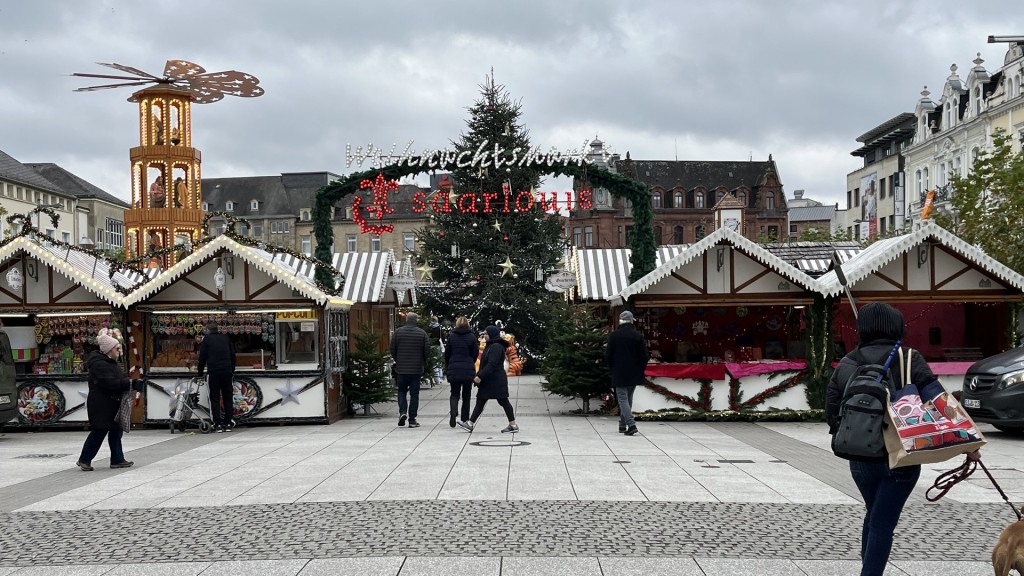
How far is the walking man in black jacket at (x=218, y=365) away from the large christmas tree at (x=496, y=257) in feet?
62.0

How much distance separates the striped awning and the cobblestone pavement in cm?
1368

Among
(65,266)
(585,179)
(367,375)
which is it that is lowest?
(367,375)

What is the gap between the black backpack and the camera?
5.36m

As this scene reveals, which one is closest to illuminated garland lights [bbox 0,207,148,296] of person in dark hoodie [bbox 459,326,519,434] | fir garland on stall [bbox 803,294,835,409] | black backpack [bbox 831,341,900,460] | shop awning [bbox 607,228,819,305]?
person in dark hoodie [bbox 459,326,519,434]

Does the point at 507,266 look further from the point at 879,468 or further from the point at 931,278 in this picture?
the point at 879,468

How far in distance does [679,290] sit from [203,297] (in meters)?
8.49

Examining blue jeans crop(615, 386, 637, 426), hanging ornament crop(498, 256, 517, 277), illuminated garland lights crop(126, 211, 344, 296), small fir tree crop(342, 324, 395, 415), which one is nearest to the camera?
blue jeans crop(615, 386, 637, 426)

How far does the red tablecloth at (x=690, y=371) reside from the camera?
17984 millimetres

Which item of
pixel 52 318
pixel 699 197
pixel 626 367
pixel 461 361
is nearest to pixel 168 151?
pixel 52 318

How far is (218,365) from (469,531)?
9925 millimetres

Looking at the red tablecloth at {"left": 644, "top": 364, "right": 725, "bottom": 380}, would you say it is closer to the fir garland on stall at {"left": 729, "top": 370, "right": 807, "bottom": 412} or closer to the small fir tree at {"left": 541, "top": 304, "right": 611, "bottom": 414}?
the fir garland on stall at {"left": 729, "top": 370, "right": 807, "bottom": 412}

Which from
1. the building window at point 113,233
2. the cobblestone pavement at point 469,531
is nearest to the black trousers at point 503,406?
the cobblestone pavement at point 469,531

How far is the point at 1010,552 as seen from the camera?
5363 millimetres

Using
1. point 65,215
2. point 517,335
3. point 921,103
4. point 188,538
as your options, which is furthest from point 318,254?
point 65,215
